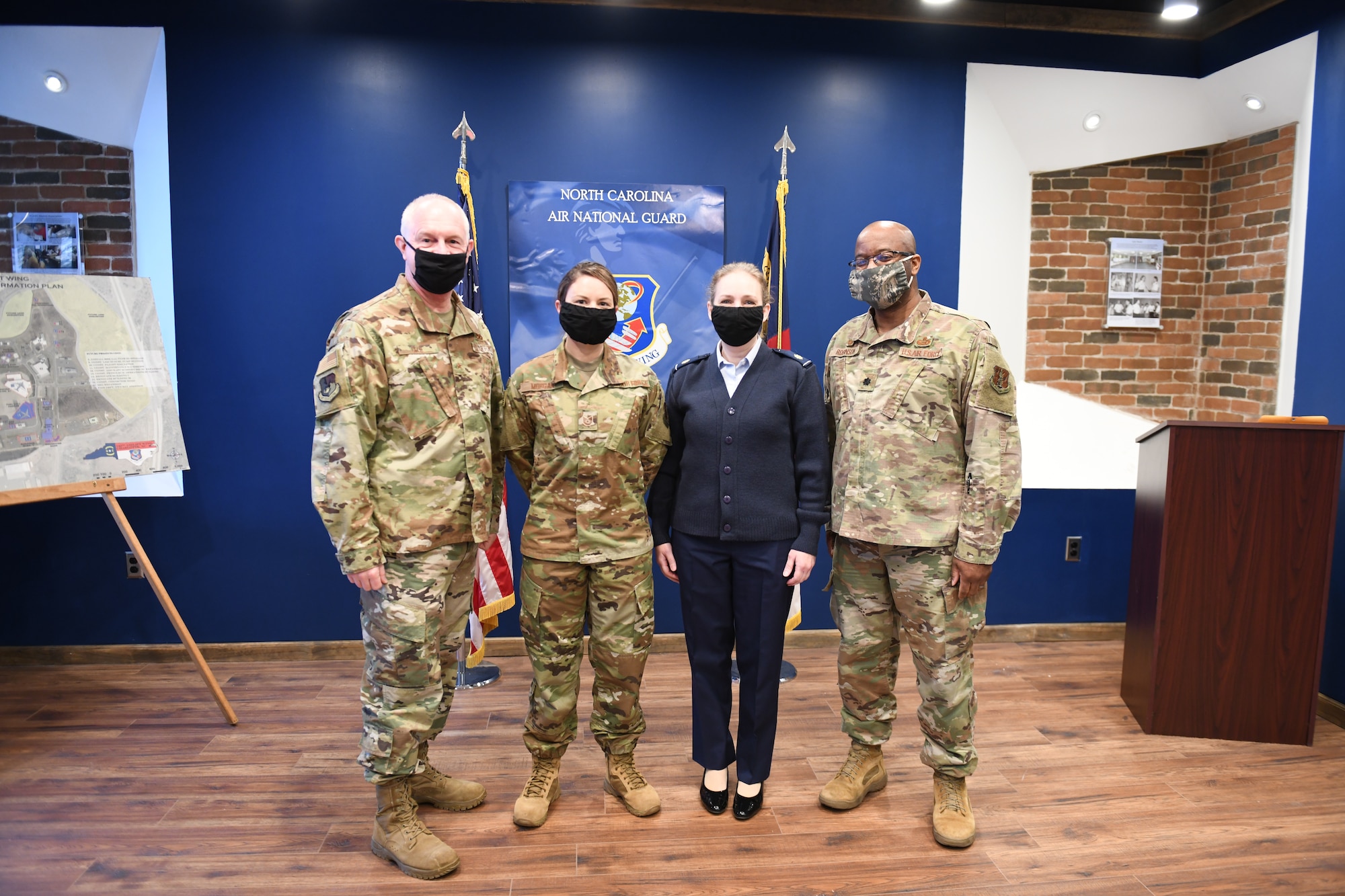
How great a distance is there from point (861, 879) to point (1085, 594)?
2484mm

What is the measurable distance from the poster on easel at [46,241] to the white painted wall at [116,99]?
26 cm

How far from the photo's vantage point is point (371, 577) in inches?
79.2

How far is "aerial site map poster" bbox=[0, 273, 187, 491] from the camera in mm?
2758

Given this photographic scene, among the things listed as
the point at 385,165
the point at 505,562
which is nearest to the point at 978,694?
the point at 505,562

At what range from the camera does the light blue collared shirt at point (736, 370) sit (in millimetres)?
2244

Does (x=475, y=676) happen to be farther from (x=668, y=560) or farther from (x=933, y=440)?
(x=933, y=440)

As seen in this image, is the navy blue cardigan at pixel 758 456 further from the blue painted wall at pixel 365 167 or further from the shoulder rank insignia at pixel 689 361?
the blue painted wall at pixel 365 167

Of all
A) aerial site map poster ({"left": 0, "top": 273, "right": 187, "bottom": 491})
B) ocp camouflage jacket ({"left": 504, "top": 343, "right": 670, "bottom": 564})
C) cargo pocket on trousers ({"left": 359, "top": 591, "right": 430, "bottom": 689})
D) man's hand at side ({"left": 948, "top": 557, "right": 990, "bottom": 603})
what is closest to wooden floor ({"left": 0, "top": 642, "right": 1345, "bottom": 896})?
cargo pocket on trousers ({"left": 359, "top": 591, "right": 430, "bottom": 689})

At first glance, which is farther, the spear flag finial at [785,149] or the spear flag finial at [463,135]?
the spear flag finial at [785,149]

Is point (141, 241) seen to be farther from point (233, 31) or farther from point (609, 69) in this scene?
point (609, 69)

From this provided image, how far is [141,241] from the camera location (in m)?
3.46

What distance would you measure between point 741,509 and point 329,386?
44.5 inches

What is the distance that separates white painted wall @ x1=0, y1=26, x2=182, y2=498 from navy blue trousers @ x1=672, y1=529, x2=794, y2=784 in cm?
264

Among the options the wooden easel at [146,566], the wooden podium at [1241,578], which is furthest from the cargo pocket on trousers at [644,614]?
the wooden podium at [1241,578]
